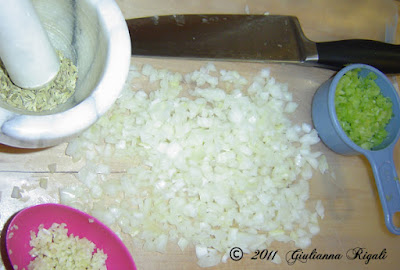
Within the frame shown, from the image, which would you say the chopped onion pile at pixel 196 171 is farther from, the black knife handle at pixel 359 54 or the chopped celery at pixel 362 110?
the black knife handle at pixel 359 54

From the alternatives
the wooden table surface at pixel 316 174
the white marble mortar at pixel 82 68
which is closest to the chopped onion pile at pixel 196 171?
the wooden table surface at pixel 316 174

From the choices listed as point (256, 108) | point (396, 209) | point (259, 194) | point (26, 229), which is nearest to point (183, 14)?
point (256, 108)

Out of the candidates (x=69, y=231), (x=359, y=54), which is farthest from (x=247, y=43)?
(x=69, y=231)

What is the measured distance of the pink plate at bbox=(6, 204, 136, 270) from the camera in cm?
91

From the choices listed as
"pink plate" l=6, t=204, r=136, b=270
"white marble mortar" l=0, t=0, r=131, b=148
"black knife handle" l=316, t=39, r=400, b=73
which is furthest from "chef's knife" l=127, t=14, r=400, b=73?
"pink plate" l=6, t=204, r=136, b=270

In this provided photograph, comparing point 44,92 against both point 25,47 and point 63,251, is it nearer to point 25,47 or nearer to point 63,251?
point 25,47

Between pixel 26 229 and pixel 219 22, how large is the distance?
33.0 inches

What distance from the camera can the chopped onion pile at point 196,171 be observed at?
3.59 ft

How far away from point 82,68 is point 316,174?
799 millimetres

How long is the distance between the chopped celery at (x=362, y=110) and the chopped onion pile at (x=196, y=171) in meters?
0.16

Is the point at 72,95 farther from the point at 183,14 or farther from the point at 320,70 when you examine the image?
the point at 320,70

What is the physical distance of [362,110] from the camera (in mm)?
1244

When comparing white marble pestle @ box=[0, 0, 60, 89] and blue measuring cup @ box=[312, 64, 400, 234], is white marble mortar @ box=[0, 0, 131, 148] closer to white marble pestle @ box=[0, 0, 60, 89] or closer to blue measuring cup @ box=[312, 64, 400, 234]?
white marble pestle @ box=[0, 0, 60, 89]

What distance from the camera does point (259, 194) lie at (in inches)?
45.7
